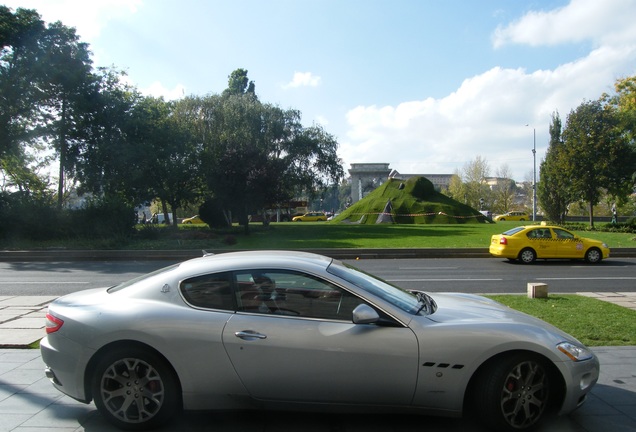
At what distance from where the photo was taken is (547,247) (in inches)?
686

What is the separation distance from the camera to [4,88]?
25.9 m

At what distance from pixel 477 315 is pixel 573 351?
0.75m

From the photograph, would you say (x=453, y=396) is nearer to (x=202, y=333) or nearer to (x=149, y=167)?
(x=202, y=333)

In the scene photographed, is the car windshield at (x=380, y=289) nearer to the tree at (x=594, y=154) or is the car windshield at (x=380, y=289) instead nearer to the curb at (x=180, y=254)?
the curb at (x=180, y=254)

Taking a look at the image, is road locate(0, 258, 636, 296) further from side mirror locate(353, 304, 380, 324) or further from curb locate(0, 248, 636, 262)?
side mirror locate(353, 304, 380, 324)

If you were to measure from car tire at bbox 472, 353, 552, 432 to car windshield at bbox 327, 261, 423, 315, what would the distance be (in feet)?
2.40

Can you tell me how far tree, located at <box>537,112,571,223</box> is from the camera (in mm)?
35469

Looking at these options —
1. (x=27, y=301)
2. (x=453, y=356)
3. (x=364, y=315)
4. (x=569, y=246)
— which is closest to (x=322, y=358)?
(x=364, y=315)

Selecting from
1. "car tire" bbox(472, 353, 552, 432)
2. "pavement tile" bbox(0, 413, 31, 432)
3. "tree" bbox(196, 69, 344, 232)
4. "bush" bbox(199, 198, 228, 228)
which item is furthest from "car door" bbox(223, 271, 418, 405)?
"bush" bbox(199, 198, 228, 228)

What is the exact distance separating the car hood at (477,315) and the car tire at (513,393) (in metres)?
0.33

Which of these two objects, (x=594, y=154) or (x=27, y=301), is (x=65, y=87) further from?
(x=594, y=154)

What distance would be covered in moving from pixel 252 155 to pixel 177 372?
2620 centimetres

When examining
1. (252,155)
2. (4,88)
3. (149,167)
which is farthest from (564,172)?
(4,88)

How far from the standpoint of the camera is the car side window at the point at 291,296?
3.83m
